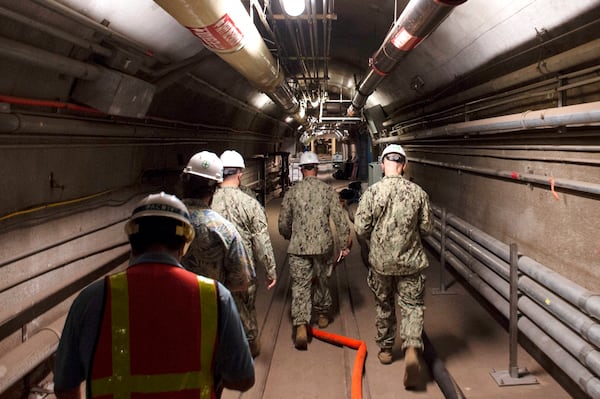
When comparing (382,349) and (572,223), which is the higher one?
(572,223)

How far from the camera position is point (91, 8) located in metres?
2.38

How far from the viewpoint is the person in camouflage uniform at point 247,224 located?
3.04 m

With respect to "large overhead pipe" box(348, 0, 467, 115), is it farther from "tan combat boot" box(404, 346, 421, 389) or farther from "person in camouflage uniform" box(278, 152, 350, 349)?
"tan combat boot" box(404, 346, 421, 389)

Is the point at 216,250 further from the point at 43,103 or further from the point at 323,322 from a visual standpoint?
the point at 323,322

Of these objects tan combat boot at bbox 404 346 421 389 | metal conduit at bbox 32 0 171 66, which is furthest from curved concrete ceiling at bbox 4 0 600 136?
tan combat boot at bbox 404 346 421 389

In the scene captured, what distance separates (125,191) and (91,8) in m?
1.92

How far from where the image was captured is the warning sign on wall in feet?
7.61

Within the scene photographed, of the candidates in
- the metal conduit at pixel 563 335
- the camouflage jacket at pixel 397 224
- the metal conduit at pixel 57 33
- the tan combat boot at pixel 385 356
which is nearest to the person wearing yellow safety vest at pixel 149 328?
the metal conduit at pixel 57 33

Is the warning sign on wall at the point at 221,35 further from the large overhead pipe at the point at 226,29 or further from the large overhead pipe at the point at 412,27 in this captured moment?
the large overhead pipe at the point at 412,27

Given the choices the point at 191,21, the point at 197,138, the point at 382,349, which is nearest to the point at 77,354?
the point at 191,21

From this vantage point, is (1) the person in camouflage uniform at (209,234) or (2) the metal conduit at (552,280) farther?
(1) the person in camouflage uniform at (209,234)

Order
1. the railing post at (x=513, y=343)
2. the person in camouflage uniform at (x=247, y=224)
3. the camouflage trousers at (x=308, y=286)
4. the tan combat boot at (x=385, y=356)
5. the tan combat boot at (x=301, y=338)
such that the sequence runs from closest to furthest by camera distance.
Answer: the railing post at (x=513, y=343)
the person in camouflage uniform at (x=247, y=224)
the tan combat boot at (x=385, y=356)
the tan combat boot at (x=301, y=338)
the camouflage trousers at (x=308, y=286)

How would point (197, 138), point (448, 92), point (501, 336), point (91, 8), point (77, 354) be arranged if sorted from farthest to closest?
point (197, 138) → point (448, 92) → point (501, 336) → point (91, 8) → point (77, 354)

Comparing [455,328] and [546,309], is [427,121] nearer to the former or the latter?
[455,328]
